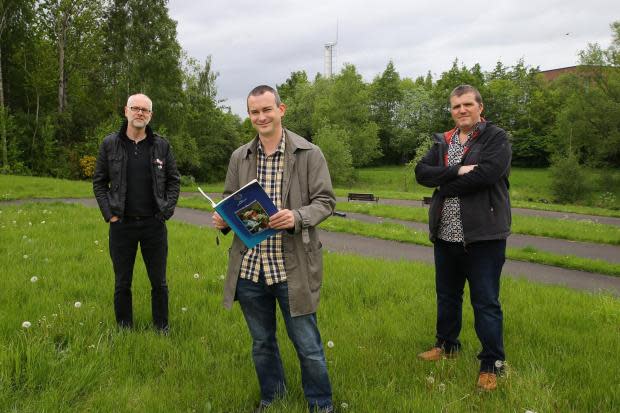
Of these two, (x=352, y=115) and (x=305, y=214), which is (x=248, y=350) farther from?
(x=352, y=115)

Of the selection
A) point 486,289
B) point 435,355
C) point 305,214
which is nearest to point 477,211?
point 486,289

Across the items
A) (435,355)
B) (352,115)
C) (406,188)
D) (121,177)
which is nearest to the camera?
(435,355)

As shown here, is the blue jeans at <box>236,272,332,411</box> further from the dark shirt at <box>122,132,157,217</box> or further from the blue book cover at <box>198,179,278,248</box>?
the dark shirt at <box>122,132,157,217</box>

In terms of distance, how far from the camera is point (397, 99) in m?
70.7

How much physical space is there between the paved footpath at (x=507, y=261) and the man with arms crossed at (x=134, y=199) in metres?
5.76

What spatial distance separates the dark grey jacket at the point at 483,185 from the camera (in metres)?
3.63

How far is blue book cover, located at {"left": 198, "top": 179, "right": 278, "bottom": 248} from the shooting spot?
9.20ft

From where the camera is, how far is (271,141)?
311 centimetres

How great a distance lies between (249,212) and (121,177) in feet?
7.41

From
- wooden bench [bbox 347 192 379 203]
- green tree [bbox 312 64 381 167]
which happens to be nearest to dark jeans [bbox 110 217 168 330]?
wooden bench [bbox 347 192 379 203]

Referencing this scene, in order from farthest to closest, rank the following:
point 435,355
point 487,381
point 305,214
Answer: point 435,355
point 487,381
point 305,214

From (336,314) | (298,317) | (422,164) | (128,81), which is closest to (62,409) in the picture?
(298,317)

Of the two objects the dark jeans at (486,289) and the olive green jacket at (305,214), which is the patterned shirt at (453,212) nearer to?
the dark jeans at (486,289)

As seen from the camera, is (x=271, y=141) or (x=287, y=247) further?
(x=271, y=141)
